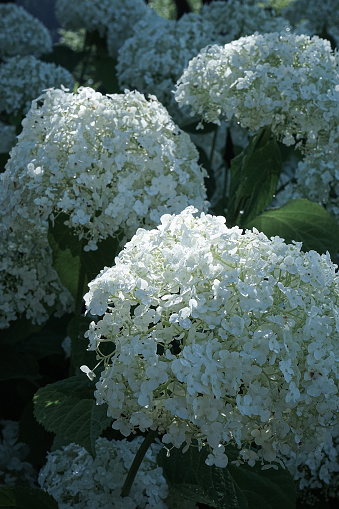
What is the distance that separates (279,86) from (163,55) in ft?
4.36

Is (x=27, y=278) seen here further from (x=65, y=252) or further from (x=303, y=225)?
(x=303, y=225)

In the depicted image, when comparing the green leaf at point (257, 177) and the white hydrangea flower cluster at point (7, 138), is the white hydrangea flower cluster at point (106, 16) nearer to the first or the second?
the white hydrangea flower cluster at point (7, 138)

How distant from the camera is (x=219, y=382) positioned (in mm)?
1116

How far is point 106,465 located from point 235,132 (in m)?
2.19

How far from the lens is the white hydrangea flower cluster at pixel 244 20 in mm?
3398

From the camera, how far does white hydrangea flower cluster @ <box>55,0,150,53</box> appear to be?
13.9 ft

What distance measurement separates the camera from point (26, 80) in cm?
355

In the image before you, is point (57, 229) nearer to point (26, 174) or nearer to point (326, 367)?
point (26, 174)

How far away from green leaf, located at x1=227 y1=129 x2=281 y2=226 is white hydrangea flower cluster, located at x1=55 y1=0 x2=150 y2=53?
94.2 inches

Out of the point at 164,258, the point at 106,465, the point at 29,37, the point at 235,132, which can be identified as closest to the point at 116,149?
the point at 164,258

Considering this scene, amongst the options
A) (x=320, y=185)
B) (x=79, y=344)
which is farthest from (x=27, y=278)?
(x=320, y=185)

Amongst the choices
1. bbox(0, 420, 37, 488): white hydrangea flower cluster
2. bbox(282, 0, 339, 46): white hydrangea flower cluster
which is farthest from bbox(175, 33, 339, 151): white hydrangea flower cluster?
bbox(282, 0, 339, 46): white hydrangea flower cluster

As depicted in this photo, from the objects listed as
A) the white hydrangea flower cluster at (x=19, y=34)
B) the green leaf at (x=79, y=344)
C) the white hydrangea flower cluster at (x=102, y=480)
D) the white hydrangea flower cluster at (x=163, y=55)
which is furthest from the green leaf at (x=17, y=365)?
the white hydrangea flower cluster at (x=19, y=34)

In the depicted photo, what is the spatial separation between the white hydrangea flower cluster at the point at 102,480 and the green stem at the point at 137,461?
22 mm
